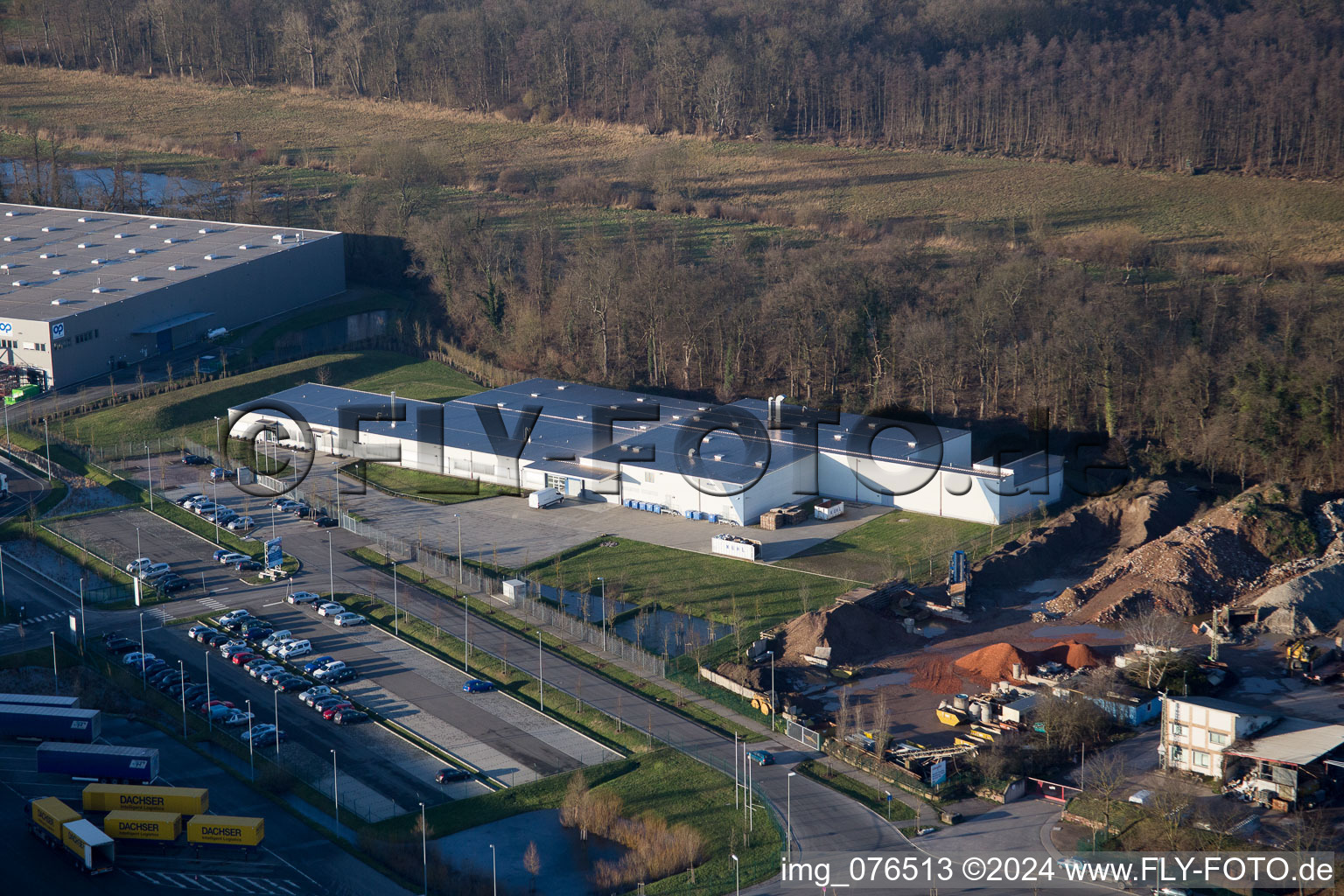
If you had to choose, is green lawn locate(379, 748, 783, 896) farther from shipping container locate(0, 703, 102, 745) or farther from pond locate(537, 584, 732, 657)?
shipping container locate(0, 703, 102, 745)

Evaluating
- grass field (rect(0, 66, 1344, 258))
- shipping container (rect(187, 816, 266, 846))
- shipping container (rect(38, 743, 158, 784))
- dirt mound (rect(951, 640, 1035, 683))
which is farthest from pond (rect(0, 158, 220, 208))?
dirt mound (rect(951, 640, 1035, 683))

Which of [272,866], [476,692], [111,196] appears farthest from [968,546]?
[111,196]

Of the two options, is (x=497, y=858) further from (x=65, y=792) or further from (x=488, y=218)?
(x=488, y=218)

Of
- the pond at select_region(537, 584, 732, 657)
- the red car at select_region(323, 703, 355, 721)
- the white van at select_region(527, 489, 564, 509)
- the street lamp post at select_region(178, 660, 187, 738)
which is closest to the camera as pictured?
the street lamp post at select_region(178, 660, 187, 738)

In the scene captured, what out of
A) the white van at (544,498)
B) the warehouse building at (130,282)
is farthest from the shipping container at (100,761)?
the warehouse building at (130,282)

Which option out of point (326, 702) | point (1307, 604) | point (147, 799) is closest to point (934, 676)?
point (1307, 604)

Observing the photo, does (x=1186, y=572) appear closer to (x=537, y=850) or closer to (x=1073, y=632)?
(x=1073, y=632)

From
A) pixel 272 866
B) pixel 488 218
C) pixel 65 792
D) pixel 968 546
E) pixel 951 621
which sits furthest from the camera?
pixel 488 218
